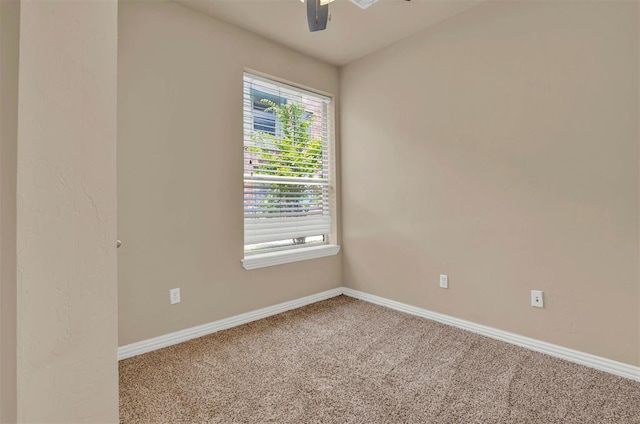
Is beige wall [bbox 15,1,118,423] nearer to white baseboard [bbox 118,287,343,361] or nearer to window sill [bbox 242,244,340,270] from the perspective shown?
white baseboard [bbox 118,287,343,361]

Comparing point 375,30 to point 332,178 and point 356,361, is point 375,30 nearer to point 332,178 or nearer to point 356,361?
point 332,178

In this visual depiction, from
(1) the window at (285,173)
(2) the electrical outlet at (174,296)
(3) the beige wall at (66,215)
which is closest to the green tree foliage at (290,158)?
(1) the window at (285,173)

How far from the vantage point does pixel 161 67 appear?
7.54 ft

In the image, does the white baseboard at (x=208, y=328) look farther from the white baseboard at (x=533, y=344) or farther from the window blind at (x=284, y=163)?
the white baseboard at (x=533, y=344)

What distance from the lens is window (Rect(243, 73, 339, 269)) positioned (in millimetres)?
2840

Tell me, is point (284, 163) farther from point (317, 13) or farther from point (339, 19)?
point (317, 13)

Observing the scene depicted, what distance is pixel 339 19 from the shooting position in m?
2.57

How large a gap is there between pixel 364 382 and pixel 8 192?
180 centimetres

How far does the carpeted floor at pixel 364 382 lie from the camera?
61.1 inches

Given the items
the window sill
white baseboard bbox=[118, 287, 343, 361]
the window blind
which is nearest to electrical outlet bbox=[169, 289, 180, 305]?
white baseboard bbox=[118, 287, 343, 361]

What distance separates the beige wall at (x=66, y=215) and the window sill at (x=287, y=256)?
7.16ft

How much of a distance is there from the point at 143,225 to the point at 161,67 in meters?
1.12

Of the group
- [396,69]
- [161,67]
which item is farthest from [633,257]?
[161,67]

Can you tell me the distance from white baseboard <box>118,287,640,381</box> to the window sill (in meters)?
0.40
